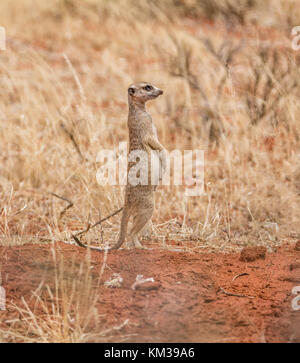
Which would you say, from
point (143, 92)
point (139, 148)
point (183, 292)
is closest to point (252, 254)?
point (183, 292)

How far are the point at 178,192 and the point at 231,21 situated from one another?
490cm

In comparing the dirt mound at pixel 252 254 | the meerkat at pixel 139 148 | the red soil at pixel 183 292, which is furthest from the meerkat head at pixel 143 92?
the dirt mound at pixel 252 254

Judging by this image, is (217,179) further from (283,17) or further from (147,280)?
(283,17)

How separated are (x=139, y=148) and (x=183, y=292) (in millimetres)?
1266

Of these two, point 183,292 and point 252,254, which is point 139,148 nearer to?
point 252,254

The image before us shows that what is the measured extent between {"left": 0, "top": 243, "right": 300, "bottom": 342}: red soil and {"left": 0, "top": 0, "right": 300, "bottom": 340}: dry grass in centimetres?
30

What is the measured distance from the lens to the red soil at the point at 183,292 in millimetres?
2580

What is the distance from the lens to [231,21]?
9.13 m

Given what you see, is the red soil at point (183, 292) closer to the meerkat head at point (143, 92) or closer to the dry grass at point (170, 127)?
the dry grass at point (170, 127)

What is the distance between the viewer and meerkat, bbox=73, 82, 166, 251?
373 cm

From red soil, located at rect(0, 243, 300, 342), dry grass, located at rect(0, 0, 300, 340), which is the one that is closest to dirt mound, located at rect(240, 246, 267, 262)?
red soil, located at rect(0, 243, 300, 342)

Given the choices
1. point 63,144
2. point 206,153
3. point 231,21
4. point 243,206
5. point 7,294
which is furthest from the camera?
point 231,21

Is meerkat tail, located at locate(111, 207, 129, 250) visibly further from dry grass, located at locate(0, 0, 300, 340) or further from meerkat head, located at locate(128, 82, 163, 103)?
meerkat head, located at locate(128, 82, 163, 103)
